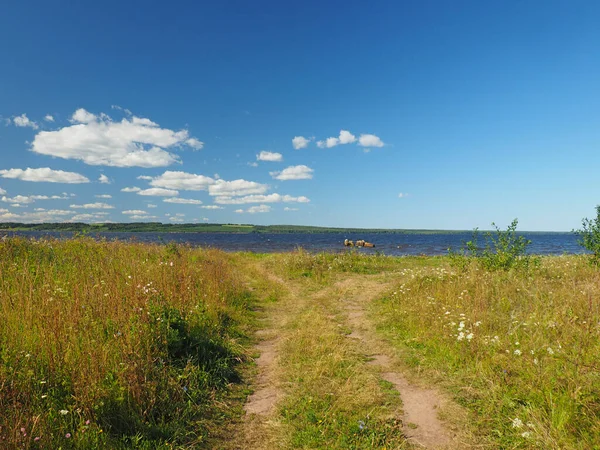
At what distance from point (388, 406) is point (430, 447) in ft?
3.11

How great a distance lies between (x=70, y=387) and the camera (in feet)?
13.2

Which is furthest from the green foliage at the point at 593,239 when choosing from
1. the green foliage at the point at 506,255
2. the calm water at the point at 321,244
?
the calm water at the point at 321,244

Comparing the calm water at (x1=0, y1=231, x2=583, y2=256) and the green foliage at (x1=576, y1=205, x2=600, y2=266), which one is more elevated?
the green foliage at (x1=576, y1=205, x2=600, y2=266)

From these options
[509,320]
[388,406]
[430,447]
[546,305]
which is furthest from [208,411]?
[546,305]

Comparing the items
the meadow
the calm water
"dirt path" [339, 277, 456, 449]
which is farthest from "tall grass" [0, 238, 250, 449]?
the calm water

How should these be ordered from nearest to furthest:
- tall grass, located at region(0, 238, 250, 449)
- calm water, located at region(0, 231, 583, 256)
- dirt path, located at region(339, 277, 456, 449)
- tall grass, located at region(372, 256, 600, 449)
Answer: tall grass, located at region(0, 238, 250, 449)
tall grass, located at region(372, 256, 600, 449)
dirt path, located at region(339, 277, 456, 449)
calm water, located at region(0, 231, 583, 256)

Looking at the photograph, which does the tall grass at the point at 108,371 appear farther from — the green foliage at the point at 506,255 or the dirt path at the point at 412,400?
the green foliage at the point at 506,255

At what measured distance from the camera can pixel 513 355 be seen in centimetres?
546

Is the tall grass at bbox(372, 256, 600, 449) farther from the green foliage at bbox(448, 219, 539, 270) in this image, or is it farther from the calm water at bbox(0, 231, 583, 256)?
the calm water at bbox(0, 231, 583, 256)

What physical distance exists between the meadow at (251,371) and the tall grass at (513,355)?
0.03m

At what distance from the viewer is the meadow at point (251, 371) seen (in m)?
3.86

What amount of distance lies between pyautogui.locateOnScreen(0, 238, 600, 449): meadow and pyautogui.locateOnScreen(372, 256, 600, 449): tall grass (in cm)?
3

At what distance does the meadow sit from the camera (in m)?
3.86

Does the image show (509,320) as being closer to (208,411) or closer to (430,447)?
(430,447)
